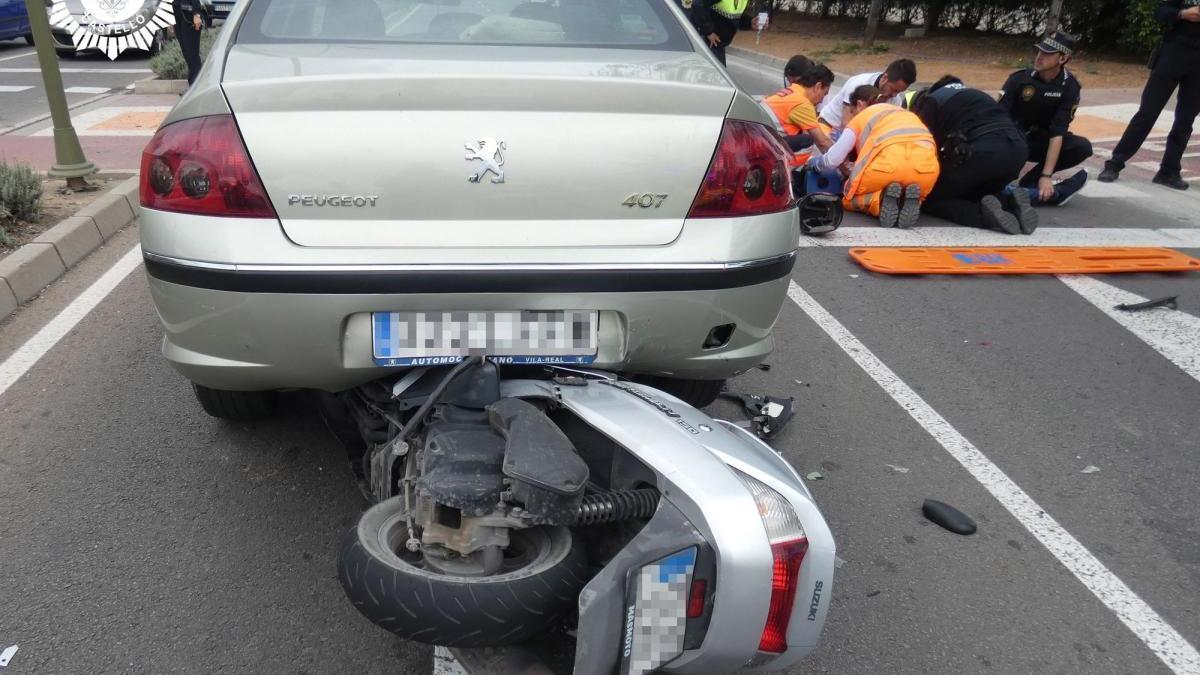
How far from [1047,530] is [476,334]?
2.04 metres

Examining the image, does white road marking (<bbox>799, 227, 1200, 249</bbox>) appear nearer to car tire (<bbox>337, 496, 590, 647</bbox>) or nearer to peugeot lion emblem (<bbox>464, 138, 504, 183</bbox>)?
peugeot lion emblem (<bbox>464, 138, 504, 183</bbox>)

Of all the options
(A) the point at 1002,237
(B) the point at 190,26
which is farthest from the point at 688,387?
(B) the point at 190,26

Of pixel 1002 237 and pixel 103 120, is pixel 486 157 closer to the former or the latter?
pixel 1002 237

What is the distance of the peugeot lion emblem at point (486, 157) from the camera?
7.74ft

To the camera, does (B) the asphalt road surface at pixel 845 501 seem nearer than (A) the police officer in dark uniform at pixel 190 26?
Yes

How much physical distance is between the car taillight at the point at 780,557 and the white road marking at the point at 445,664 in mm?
799

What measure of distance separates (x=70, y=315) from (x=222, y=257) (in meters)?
2.78

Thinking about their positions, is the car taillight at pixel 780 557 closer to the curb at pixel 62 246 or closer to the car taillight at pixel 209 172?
the car taillight at pixel 209 172

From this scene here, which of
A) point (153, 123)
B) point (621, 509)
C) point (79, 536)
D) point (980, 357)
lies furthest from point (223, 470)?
point (153, 123)

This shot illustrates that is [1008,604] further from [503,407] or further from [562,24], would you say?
[562,24]

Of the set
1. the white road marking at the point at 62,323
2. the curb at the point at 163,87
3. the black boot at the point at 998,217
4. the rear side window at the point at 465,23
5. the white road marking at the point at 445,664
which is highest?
the rear side window at the point at 465,23

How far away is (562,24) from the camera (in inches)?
127

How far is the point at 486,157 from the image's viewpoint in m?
2.36

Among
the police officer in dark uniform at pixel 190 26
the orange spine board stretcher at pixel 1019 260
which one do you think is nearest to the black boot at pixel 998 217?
the orange spine board stretcher at pixel 1019 260
